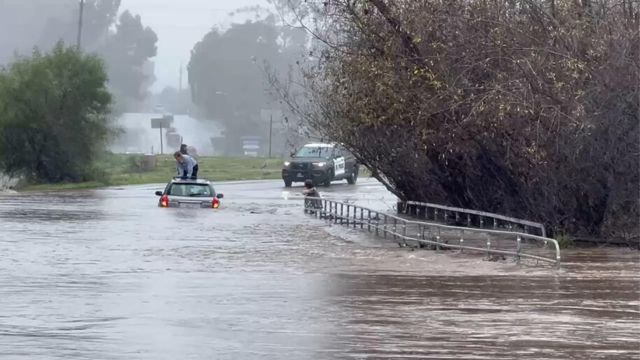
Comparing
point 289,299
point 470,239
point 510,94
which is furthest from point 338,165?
point 289,299

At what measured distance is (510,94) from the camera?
24.7 m

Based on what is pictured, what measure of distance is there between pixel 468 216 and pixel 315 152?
2541 centimetres

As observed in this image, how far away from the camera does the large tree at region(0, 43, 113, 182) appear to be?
2101 inches

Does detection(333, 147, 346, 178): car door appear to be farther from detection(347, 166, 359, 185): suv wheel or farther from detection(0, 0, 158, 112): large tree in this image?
detection(0, 0, 158, 112): large tree

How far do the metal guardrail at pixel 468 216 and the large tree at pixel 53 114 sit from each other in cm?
2125

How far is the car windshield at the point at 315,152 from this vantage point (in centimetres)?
5503

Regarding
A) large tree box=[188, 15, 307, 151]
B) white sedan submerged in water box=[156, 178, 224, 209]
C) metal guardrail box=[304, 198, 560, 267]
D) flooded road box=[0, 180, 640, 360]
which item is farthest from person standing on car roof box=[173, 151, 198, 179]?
large tree box=[188, 15, 307, 151]

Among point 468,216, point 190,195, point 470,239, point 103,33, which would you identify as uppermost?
point 103,33

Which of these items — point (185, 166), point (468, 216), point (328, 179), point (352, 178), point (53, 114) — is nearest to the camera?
point (468, 216)

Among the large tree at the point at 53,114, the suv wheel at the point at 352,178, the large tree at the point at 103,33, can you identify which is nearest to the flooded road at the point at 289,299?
the large tree at the point at 53,114

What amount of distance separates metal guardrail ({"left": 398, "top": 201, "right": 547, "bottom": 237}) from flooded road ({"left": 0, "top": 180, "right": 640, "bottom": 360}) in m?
1.65

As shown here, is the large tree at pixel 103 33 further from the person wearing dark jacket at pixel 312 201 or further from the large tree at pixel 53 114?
the person wearing dark jacket at pixel 312 201

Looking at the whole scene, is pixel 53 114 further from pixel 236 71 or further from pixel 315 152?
pixel 236 71

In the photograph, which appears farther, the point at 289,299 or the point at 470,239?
the point at 470,239
